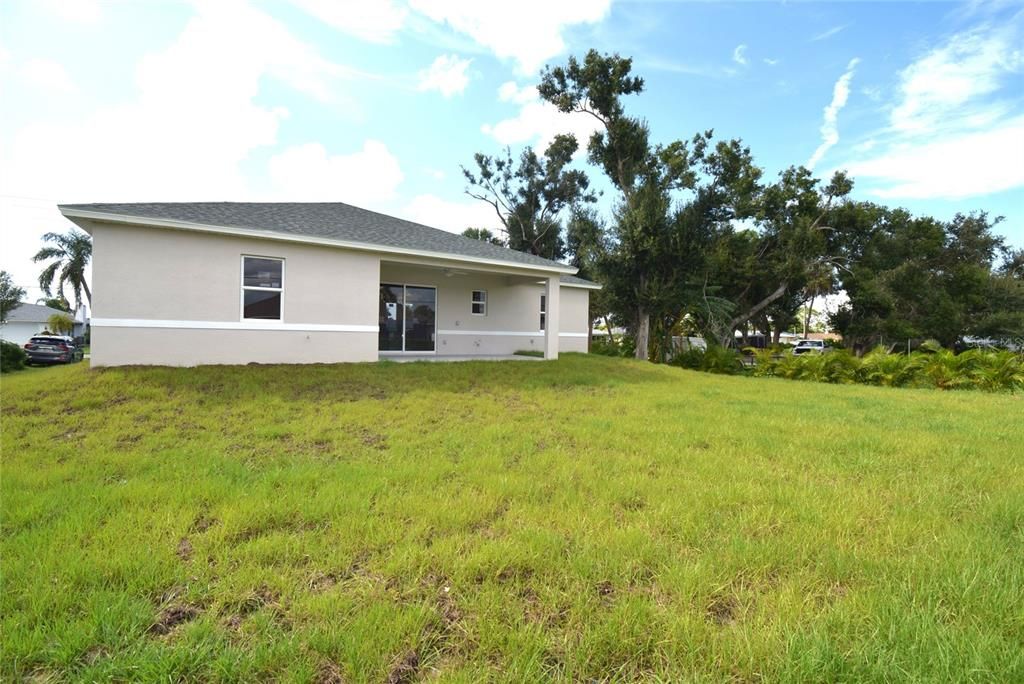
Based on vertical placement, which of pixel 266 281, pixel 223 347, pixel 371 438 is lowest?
pixel 371 438

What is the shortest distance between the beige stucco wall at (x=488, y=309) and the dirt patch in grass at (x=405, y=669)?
12.7 meters

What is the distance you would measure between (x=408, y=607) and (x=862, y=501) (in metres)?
3.61

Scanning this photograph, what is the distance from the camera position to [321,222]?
12.5 m

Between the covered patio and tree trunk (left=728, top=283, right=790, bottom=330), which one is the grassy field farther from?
tree trunk (left=728, top=283, right=790, bottom=330)

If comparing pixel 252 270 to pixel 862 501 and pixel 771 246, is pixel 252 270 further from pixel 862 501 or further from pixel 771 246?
pixel 771 246

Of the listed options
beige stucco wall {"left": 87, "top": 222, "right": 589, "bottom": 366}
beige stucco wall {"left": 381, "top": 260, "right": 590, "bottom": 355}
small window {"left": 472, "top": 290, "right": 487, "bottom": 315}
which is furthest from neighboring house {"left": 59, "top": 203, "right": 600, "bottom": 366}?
small window {"left": 472, "top": 290, "right": 487, "bottom": 315}

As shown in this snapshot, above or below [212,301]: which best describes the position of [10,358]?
below

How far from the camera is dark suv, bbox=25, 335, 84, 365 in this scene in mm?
20375

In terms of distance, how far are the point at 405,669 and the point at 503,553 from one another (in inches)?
37.4

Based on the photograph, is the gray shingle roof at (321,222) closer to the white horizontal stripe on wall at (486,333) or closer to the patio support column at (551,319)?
the patio support column at (551,319)

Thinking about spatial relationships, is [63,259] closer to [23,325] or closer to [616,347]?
[23,325]

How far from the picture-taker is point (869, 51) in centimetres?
1164

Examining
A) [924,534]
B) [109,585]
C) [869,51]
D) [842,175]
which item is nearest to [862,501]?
[924,534]

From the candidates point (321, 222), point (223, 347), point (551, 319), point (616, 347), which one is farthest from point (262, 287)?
point (616, 347)
